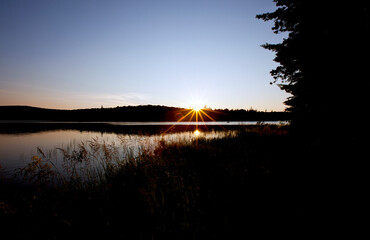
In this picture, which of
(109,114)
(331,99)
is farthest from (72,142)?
(109,114)

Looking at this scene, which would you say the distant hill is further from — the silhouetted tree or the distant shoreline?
the silhouetted tree

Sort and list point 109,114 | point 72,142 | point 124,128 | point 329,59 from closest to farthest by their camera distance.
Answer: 1. point 329,59
2. point 72,142
3. point 124,128
4. point 109,114

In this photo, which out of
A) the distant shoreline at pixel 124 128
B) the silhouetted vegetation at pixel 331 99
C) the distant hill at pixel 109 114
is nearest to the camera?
the silhouetted vegetation at pixel 331 99

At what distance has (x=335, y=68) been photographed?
8.16 meters

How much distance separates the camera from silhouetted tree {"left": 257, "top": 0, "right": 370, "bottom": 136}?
7.56 m

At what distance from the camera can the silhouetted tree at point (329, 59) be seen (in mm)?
7559

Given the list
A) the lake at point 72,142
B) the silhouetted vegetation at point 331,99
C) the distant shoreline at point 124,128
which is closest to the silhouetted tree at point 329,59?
the silhouetted vegetation at point 331,99

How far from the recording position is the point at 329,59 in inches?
327

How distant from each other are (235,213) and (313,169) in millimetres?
3203

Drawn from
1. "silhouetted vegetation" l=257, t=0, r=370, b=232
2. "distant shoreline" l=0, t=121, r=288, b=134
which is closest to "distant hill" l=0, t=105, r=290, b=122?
"distant shoreline" l=0, t=121, r=288, b=134

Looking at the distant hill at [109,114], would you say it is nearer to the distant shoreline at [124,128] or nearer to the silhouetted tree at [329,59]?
the distant shoreline at [124,128]

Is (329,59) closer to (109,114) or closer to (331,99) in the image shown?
(331,99)

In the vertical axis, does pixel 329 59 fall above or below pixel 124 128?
above

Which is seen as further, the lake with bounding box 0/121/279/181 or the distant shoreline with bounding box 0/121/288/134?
the distant shoreline with bounding box 0/121/288/134
